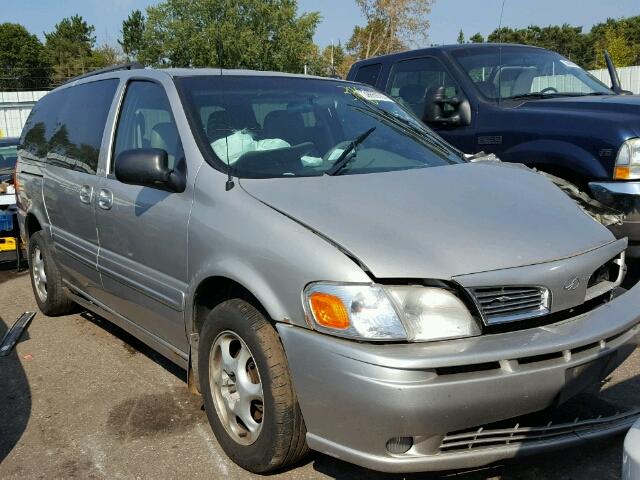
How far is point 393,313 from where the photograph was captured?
235cm

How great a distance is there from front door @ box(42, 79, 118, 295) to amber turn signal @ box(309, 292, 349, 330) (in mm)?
2123

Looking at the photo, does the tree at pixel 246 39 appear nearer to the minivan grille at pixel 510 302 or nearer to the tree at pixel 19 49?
the tree at pixel 19 49

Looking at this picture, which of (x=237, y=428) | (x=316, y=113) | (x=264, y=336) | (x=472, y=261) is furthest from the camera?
(x=316, y=113)

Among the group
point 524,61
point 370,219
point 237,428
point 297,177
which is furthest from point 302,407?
point 524,61

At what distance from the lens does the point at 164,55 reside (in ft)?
151

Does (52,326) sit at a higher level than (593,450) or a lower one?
lower

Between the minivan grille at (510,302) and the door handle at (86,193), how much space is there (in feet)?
8.69

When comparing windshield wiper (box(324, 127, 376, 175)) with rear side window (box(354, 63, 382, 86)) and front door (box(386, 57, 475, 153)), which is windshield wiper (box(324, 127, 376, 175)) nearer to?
front door (box(386, 57, 475, 153))

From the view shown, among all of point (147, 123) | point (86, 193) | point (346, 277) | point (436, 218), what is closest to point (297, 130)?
point (147, 123)

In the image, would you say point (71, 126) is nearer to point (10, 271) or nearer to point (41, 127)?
point (41, 127)

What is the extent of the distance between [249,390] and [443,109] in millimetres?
3621

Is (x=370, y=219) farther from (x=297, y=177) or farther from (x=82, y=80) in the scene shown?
(x=82, y=80)

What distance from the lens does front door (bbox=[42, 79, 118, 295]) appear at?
166 inches

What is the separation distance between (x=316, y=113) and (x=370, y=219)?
1.27m
